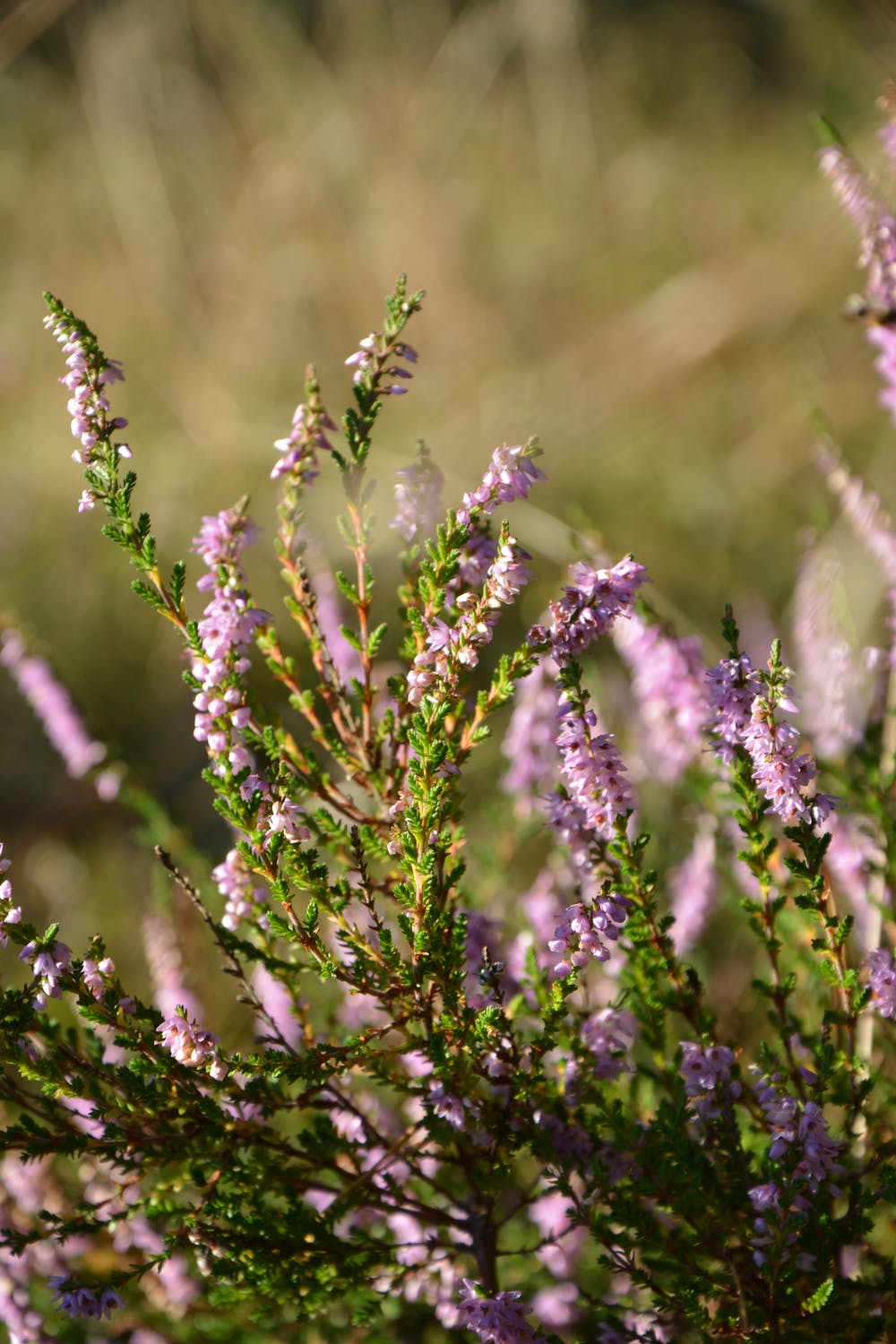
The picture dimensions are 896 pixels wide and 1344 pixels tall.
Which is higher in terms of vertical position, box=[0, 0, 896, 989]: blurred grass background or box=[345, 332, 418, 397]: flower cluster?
box=[0, 0, 896, 989]: blurred grass background

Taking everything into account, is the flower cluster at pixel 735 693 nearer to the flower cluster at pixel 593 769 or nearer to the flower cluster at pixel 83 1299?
the flower cluster at pixel 593 769

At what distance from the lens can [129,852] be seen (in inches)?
229

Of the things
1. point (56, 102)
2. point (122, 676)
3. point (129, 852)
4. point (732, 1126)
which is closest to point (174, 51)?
point (56, 102)

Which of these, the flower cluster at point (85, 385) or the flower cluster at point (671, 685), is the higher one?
the flower cluster at point (85, 385)

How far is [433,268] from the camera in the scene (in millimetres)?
9055

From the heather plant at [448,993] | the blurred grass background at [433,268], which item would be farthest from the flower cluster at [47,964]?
the blurred grass background at [433,268]

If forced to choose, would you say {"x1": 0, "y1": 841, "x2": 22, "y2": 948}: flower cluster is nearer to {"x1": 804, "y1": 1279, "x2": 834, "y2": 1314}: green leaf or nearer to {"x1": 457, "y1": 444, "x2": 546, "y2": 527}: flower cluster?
{"x1": 457, "y1": 444, "x2": 546, "y2": 527}: flower cluster

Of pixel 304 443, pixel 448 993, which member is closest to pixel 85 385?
pixel 304 443

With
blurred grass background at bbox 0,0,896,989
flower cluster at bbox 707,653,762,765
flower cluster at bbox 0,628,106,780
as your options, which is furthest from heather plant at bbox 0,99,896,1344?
blurred grass background at bbox 0,0,896,989

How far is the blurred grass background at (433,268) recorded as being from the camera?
7.54m

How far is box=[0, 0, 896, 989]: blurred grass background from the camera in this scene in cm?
754

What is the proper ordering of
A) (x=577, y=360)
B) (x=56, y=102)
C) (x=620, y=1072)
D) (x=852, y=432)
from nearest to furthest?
(x=620, y=1072)
(x=852, y=432)
(x=577, y=360)
(x=56, y=102)

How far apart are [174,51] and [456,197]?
3.77 metres

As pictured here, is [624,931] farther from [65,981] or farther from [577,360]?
[577,360]
